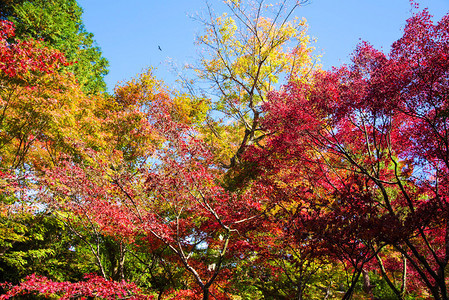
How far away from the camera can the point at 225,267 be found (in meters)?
7.09

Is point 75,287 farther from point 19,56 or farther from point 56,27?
point 56,27

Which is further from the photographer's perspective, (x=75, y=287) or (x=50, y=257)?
(x=50, y=257)

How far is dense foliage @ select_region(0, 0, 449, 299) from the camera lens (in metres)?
4.36

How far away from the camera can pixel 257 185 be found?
20.2 ft

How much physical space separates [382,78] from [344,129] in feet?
6.31

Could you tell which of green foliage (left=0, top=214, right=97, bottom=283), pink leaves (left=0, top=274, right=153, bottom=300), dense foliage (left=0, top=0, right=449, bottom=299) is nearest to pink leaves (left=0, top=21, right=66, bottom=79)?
dense foliage (left=0, top=0, right=449, bottom=299)

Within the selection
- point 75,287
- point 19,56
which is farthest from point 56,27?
point 75,287

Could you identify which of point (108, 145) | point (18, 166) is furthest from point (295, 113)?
point (18, 166)

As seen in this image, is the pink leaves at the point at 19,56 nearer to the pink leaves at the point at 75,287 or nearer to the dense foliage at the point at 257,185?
the dense foliage at the point at 257,185

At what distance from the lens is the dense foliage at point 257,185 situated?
4.36m

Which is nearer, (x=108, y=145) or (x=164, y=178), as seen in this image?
(x=164, y=178)

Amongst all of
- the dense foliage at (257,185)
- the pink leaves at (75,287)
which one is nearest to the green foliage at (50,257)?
the dense foliage at (257,185)

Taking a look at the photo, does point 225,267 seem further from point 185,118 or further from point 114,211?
point 185,118

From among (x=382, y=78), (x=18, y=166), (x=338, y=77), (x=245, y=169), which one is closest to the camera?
(x=382, y=78)
